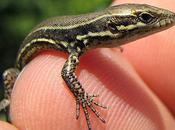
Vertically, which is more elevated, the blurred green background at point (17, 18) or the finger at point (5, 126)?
the blurred green background at point (17, 18)

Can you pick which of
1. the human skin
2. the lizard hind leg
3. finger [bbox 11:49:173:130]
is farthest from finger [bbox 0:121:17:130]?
the lizard hind leg

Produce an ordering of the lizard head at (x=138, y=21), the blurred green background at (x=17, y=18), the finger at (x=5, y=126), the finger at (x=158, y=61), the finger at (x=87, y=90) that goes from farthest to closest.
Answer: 1. the blurred green background at (x=17, y=18)
2. the finger at (x=158, y=61)
3. the lizard head at (x=138, y=21)
4. the finger at (x=87, y=90)
5. the finger at (x=5, y=126)

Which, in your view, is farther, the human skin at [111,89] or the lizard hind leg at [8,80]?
the lizard hind leg at [8,80]

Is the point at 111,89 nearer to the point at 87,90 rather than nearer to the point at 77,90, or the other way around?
the point at 87,90

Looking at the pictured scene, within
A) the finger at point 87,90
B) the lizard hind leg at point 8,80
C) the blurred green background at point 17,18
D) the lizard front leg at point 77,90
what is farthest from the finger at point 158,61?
the blurred green background at point 17,18

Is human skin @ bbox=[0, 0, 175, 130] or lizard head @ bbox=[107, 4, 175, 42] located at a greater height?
lizard head @ bbox=[107, 4, 175, 42]

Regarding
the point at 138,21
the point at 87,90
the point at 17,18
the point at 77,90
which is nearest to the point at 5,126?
the point at 77,90

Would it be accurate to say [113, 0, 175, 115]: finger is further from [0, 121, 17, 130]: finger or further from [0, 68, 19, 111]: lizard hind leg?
[0, 121, 17, 130]: finger

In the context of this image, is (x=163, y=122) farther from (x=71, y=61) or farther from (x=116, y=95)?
(x=71, y=61)

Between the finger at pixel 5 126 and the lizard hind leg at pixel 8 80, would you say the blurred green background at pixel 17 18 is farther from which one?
the finger at pixel 5 126
